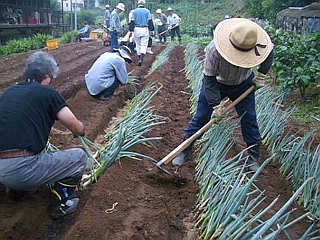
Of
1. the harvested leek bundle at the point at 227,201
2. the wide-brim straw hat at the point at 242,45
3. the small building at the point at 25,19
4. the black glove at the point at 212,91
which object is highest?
the wide-brim straw hat at the point at 242,45

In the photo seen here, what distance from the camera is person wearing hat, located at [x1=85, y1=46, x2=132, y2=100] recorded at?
5.24 metres

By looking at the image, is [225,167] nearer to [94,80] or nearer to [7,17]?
[94,80]

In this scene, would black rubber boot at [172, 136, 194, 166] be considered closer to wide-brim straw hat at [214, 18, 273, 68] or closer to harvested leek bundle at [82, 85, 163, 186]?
harvested leek bundle at [82, 85, 163, 186]

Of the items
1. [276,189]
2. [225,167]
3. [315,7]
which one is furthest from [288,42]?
[315,7]

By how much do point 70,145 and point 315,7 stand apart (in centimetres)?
785

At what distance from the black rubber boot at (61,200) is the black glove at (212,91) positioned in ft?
3.89

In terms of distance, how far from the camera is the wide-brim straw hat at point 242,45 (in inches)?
113

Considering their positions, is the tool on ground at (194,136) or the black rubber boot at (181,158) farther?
the black rubber boot at (181,158)

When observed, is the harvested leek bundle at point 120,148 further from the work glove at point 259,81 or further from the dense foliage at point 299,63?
the dense foliage at point 299,63

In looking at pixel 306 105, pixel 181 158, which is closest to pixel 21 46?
pixel 306 105

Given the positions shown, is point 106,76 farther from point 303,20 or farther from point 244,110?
point 303,20

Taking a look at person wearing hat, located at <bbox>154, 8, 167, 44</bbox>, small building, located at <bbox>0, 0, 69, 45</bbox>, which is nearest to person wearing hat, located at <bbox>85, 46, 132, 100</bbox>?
person wearing hat, located at <bbox>154, 8, 167, 44</bbox>

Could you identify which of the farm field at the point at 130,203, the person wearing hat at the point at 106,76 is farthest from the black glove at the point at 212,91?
the person wearing hat at the point at 106,76

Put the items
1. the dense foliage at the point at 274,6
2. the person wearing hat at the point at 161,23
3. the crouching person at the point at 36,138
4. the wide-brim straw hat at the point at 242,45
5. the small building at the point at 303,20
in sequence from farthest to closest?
the person wearing hat at the point at 161,23
the dense foliage at the point at 274,6
the small building at the point at 303,20
the wide-brim straw hat at the point at 242,45
the crouching person at the point at 36,138
